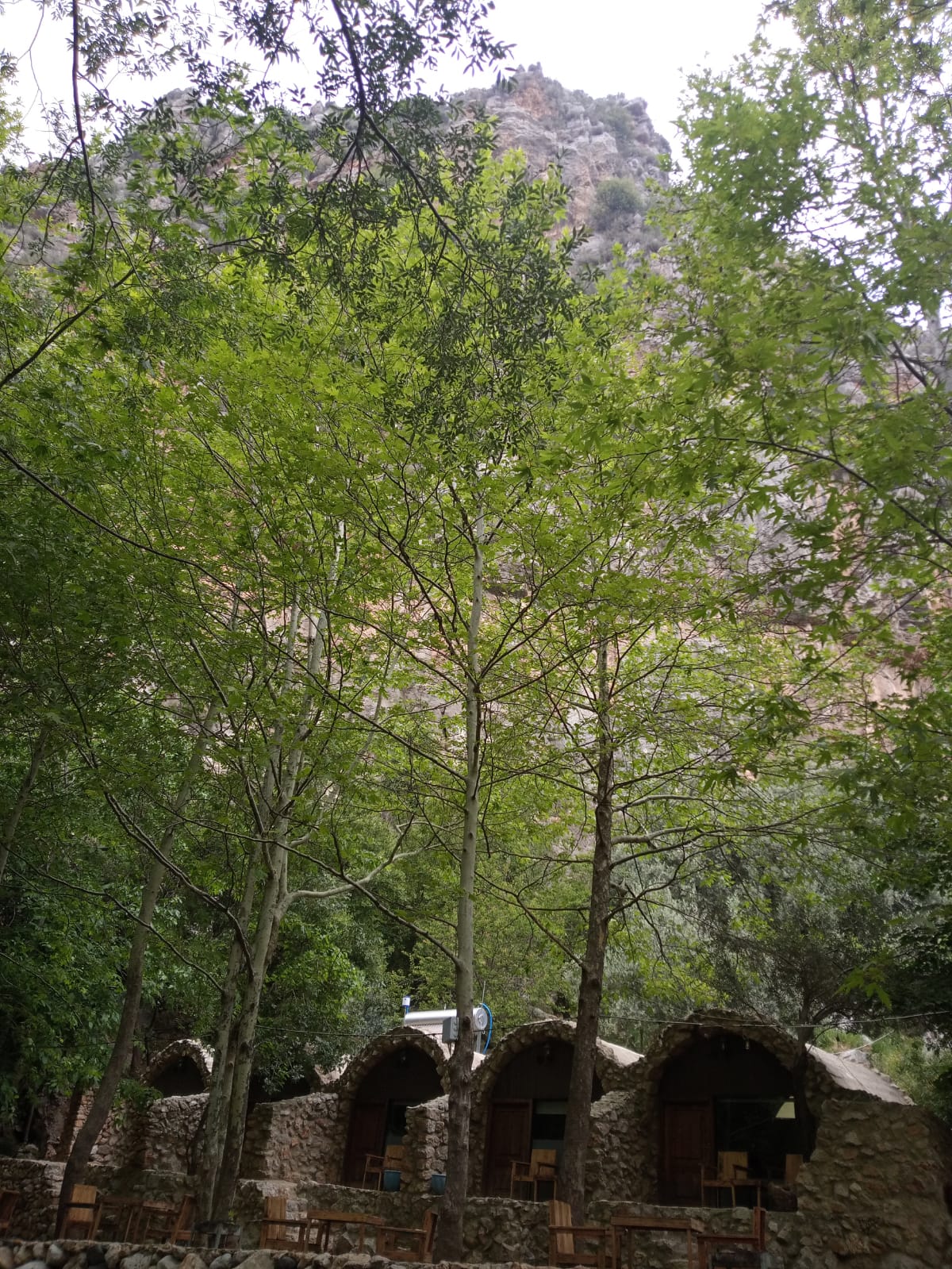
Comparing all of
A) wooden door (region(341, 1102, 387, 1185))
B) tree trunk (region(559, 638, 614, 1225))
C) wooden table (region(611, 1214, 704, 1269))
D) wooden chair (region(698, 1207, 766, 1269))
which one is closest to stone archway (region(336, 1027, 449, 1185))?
wooden door (region(341, 1102, 387, 1185))

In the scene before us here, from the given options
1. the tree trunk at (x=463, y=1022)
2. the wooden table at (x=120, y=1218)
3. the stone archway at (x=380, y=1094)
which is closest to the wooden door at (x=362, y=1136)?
the stone archway at (x=380, y=1094)

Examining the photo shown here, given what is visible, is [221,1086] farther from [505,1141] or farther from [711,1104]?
[711,1104]

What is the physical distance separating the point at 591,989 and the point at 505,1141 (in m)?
7.29

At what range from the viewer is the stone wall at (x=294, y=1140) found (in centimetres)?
1470

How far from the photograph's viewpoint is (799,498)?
5.91 m

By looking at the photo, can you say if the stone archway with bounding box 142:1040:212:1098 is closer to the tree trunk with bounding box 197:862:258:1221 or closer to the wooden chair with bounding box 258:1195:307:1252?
the tree trunk with bounding box 197:862:258:1221

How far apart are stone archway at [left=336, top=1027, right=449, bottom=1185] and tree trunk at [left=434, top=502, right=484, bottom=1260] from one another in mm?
8710

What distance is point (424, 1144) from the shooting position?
13297mm

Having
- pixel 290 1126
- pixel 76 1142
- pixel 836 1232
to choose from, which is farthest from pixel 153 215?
pixel 290 1126

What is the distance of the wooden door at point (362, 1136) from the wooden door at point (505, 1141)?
264 centimetres

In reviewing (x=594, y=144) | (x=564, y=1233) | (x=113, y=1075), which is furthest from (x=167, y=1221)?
(x=594, y=144)

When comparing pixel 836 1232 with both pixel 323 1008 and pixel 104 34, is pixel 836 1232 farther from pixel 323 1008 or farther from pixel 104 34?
pixel 104 34

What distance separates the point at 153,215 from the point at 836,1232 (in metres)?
11.8

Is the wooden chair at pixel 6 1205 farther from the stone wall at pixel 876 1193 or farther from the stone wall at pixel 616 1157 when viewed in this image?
the stone wall at pixel 876 1193
